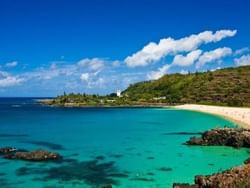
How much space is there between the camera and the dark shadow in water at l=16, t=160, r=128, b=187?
119 ft

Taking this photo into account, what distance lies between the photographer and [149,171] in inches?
1581

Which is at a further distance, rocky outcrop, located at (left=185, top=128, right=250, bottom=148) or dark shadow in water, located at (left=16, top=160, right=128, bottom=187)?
rocky outcrop, located at (left=185, top=128, right=250, bottom=148)

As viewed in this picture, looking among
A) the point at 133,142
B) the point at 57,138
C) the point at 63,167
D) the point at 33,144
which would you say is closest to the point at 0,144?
the point at 33,144

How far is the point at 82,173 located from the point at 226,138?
2511 cm

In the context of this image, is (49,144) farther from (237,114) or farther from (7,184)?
(237,114)

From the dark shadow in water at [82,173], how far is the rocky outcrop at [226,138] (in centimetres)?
1851

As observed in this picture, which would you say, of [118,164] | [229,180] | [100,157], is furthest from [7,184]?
[229,180]

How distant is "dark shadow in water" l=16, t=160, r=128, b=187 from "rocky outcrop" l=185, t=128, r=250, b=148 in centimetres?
1851

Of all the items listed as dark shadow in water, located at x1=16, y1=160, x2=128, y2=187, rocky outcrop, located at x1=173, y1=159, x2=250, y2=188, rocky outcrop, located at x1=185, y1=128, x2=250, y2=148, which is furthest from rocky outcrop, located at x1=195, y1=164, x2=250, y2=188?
rocky outcrop, located at x1=185, y1=128, x2=250, y2=148

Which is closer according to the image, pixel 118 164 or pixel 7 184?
pixel 7 184

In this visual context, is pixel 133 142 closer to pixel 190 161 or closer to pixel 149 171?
pixel 190 161

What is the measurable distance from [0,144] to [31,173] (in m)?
26.3

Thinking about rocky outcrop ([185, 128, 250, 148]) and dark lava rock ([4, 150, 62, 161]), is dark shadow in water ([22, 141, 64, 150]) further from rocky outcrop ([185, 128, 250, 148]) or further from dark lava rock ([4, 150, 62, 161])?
rocky outcrop ([185, 128, 250, 148])

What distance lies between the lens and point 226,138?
56500 millimetres
